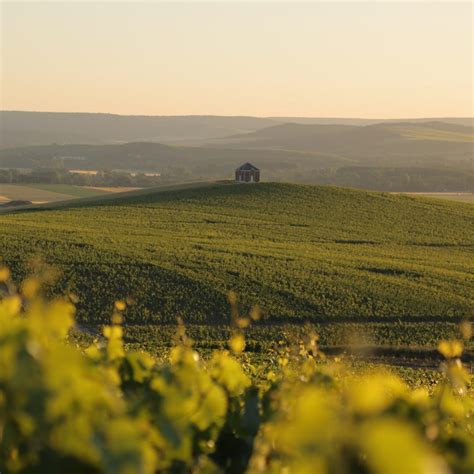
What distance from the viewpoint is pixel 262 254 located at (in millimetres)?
56094

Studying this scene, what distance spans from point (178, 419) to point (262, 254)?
173 ft

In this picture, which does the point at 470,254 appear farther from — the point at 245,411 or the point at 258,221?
the point at 245,411

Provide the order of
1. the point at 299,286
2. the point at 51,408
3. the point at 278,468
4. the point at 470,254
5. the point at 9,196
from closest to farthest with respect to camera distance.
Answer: the point at 51,408, the point at 278,468, the point at 299,286, the point at 470,254, the point at 9,196

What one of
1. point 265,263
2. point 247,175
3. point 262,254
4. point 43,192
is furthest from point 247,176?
point 265,263

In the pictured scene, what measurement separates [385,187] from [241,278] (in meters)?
132

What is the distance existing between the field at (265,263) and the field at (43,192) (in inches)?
1470

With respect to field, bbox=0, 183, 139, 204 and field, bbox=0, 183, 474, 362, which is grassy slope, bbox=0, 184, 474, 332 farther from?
field, bbox=0, 183, 139, 204

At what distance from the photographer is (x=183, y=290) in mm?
46156

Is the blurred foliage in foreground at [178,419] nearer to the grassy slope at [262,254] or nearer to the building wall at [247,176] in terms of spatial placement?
the grassy slope at [262,254]

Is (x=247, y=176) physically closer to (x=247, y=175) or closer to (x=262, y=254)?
(x=247, y=175)

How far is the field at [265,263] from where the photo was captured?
41.6 meters

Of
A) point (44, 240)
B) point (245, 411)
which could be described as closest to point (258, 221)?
point (44, 240)

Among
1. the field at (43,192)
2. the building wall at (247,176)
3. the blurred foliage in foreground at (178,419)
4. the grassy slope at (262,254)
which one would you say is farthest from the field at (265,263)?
the field at (43,192)

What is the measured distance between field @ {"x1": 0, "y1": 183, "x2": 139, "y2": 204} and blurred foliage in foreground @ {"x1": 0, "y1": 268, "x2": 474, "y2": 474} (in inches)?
4407
